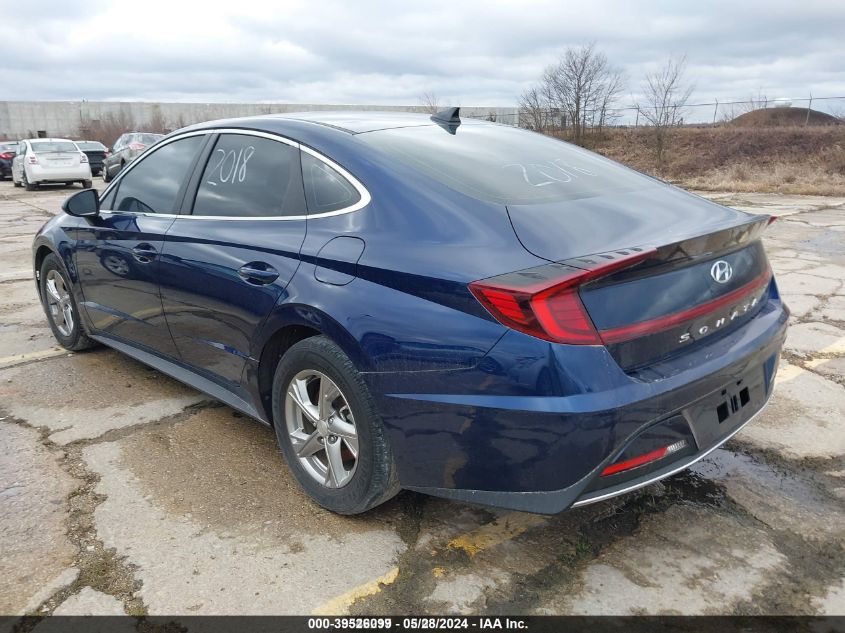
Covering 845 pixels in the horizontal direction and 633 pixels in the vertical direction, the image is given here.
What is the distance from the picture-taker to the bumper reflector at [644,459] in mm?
2078

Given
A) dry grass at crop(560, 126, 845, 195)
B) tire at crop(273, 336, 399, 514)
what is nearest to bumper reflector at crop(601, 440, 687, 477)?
tire at crop(273, 336, 399, 514)

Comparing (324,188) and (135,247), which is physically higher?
(324,188)

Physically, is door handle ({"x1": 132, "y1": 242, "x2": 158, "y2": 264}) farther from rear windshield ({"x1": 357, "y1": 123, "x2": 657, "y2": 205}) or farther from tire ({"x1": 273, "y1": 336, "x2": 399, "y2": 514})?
rear windshield ({"x1": 357, "y1": 123, "x2": 657, "y2": 205})

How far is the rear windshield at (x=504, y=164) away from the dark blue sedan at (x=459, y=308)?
0.6 inches

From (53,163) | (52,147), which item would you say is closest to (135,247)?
(53,163)

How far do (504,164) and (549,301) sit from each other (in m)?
1.02

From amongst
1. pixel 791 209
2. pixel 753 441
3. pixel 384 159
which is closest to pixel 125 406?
pixel 384 159

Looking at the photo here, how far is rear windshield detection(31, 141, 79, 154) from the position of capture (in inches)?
766

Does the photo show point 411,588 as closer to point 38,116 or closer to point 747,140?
point 747,140

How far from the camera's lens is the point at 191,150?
357cm

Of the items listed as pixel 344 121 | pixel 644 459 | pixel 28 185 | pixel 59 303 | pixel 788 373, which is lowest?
pixel 788 373

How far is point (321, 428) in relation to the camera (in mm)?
2672

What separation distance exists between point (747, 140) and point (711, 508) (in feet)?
101

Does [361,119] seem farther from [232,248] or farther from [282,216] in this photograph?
[232,248]
